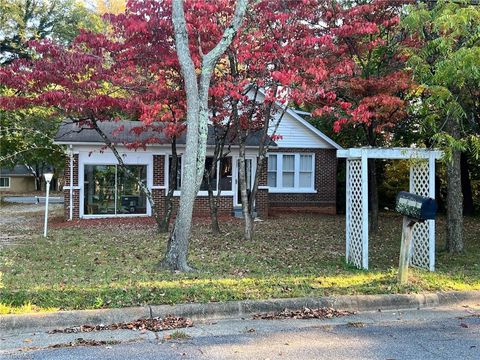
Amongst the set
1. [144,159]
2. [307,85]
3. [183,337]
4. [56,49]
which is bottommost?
[183,337]

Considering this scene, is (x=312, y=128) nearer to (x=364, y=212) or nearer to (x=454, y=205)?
(x=454, y=205)

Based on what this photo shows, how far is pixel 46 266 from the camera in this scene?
8750 millimetres

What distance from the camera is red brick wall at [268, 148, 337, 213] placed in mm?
22453

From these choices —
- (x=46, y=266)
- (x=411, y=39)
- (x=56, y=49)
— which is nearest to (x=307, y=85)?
(x=411, y=39)

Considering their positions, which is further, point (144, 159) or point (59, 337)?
point (144, 159)

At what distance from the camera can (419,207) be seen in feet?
23.3

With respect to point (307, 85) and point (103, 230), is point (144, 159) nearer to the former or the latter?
point (103, 230)

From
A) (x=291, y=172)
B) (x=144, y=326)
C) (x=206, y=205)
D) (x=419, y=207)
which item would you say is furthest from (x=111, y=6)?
(x=144, y=326)

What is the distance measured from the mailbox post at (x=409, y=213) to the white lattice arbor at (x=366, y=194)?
126 centimetres

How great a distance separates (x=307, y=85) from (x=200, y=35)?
271 cm

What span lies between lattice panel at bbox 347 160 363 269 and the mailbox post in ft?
4.86

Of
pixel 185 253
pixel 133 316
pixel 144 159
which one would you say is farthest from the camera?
pixel 144 159

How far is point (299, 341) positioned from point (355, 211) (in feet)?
14.2

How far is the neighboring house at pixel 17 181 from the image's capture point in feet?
181
